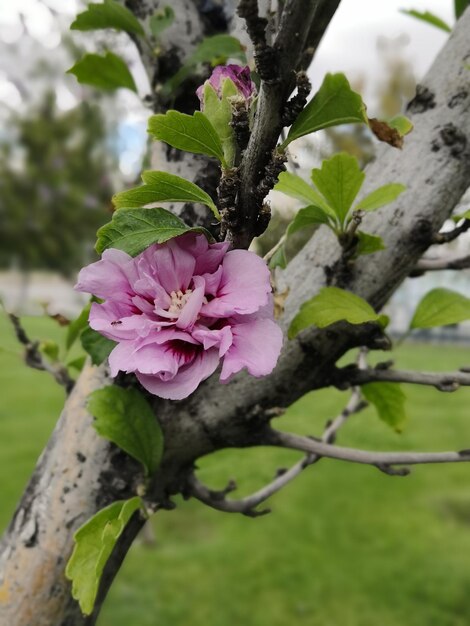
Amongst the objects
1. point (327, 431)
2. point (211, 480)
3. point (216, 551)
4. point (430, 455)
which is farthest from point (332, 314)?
point (211, 480)

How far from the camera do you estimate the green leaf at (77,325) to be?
2.03ft

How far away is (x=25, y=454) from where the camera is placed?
3.48m

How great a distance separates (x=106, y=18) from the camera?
0.71m

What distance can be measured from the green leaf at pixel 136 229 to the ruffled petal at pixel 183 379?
0.25 ft

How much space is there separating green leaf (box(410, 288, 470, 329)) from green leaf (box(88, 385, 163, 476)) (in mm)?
294

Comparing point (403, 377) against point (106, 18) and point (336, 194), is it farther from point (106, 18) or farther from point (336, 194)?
point (106, 18)

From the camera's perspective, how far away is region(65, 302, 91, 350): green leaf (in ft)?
2.03

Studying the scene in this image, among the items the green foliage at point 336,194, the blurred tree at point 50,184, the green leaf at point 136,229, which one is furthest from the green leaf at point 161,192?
the blurred tree at point 50,184

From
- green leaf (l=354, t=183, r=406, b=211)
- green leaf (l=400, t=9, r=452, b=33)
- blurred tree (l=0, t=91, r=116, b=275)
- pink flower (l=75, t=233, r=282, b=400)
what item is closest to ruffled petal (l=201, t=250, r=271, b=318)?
pink flower (l=75, t=233, r=282, b=400)

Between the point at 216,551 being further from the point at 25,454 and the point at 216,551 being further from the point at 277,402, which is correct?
the point at 277,402

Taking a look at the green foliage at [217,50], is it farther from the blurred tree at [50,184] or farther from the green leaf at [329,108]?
the blurred tree at [50,184]

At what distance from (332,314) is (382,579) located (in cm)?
209

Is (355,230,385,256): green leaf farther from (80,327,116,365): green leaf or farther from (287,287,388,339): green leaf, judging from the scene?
(80,327,116,365): green leaf

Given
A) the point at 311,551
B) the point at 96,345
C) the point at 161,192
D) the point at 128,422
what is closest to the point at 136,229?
the point at 161,192
